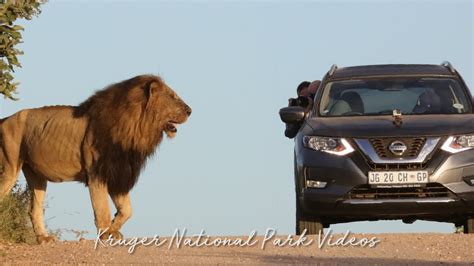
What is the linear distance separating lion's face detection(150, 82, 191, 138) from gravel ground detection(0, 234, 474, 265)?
9.93 feet

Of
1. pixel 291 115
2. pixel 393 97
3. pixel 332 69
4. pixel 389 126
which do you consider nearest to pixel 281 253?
pixel 389 126

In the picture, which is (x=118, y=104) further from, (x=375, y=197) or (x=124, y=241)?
(x=375, y=197)

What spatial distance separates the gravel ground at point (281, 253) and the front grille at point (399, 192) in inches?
15.6

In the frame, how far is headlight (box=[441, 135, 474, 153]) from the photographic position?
41.1ft

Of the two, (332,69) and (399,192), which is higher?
(332,69)

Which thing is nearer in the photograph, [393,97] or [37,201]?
[393,97]

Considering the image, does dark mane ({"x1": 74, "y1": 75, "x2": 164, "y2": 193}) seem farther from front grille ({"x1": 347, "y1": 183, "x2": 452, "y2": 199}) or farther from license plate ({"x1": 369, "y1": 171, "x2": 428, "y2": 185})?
license plate ({"x1": 369, "y1": 171, "x2": 428, "y2": 185})

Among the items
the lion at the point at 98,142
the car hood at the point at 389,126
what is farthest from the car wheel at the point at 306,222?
the lion at the point at 98,142

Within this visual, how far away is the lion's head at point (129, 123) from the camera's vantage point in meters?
15.3

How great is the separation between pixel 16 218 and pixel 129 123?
1.73 metres

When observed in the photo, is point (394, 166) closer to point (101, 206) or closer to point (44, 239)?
point (101, 206)

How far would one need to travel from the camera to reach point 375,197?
12391 millimetres

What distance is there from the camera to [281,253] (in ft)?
37.3

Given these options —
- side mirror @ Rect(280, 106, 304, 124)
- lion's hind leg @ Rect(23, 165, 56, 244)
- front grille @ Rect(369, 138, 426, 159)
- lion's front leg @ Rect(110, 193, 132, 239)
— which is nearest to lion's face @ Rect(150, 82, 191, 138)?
lion's front leg @ Rect(110, 193, 132, 239)
